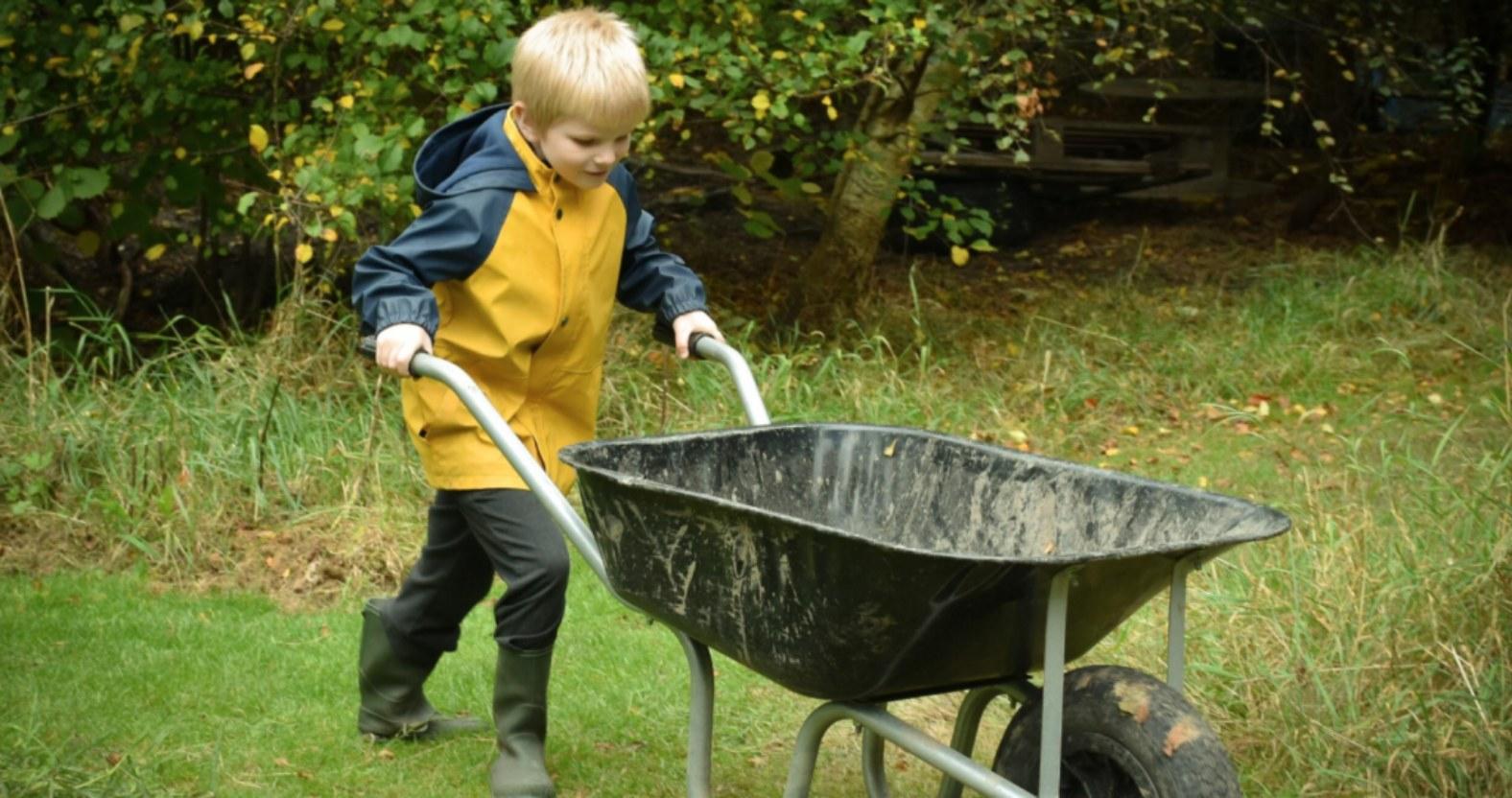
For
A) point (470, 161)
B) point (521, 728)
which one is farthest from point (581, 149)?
point (521, 728)

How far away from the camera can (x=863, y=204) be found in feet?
25.7

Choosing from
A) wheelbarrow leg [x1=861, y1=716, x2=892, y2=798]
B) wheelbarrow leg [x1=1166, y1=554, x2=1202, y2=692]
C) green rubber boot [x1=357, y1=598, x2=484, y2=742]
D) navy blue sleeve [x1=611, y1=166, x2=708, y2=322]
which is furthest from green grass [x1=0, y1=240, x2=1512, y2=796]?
navy blue sleeve [x1=611, y1=166, x2=708, y2=322]

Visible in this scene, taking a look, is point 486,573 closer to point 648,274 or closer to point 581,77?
point 648,274

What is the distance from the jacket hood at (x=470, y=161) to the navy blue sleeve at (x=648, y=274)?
1.00 feet

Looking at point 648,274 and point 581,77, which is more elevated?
point 581,77

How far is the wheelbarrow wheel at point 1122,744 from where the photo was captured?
8.35 ft

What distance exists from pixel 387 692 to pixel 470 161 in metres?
1.28

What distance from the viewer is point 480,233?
11.2 feet

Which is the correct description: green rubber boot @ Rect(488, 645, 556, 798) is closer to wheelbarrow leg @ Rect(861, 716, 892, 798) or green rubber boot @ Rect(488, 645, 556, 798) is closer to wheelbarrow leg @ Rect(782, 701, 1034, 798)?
wheelbarrow leg @ Rect(861, 716, 892, 798)

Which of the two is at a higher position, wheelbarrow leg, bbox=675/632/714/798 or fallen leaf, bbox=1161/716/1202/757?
fallen leaf, bbox=1161/716/1202/757

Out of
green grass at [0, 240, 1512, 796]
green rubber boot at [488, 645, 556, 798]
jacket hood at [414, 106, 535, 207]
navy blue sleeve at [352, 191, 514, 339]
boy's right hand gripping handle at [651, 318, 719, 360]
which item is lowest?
green grass at [0, 240, 1512, 796]

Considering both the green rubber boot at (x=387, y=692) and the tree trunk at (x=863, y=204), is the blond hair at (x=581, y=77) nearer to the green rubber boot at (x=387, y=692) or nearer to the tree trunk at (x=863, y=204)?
the green rubber boot at (x=387, y=692)

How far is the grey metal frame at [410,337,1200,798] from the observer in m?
2.55

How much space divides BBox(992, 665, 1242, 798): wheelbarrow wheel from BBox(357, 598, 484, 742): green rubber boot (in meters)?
1.65
